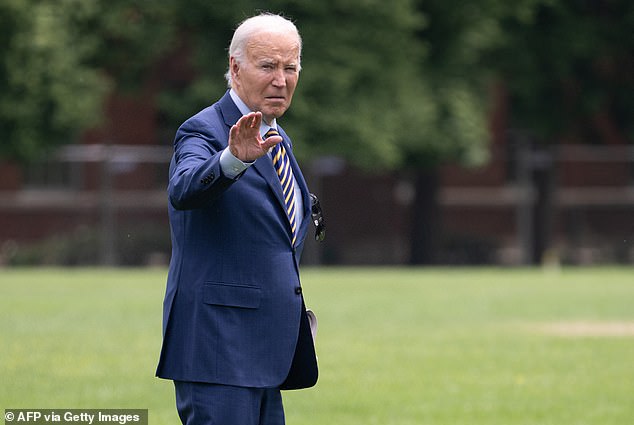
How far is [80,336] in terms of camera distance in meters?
17.8

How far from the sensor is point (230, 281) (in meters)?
5.20

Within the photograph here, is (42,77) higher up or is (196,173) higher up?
(42,77)

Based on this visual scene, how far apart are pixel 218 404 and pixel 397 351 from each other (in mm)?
11169

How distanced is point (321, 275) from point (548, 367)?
17.7 m

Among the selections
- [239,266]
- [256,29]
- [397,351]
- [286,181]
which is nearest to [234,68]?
[256,29]

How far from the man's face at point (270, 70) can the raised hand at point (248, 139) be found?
31 cm

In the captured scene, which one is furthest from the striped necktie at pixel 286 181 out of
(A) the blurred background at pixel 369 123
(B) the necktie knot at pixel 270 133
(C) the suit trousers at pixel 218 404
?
(A) the blurred background at pixel 369 123

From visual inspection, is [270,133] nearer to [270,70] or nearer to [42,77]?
[270,70]

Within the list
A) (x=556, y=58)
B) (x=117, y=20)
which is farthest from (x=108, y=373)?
(x=556, y=58)

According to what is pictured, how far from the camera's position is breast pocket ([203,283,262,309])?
5.20 m

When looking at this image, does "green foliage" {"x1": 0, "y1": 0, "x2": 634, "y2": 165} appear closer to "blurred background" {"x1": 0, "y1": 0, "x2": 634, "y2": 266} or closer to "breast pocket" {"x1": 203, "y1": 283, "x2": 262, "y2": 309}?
"blurred background" {"x1": 0, "y1": 0, "x2": 634, "y2": 266}

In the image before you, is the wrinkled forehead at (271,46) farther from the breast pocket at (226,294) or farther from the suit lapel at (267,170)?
the breast pocket at (226,294)

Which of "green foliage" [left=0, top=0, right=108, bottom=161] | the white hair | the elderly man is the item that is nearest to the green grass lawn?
"green foliage" [left=0, top=0, right=108, bottom=161]

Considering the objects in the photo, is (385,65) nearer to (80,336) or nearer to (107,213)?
(107,213)
